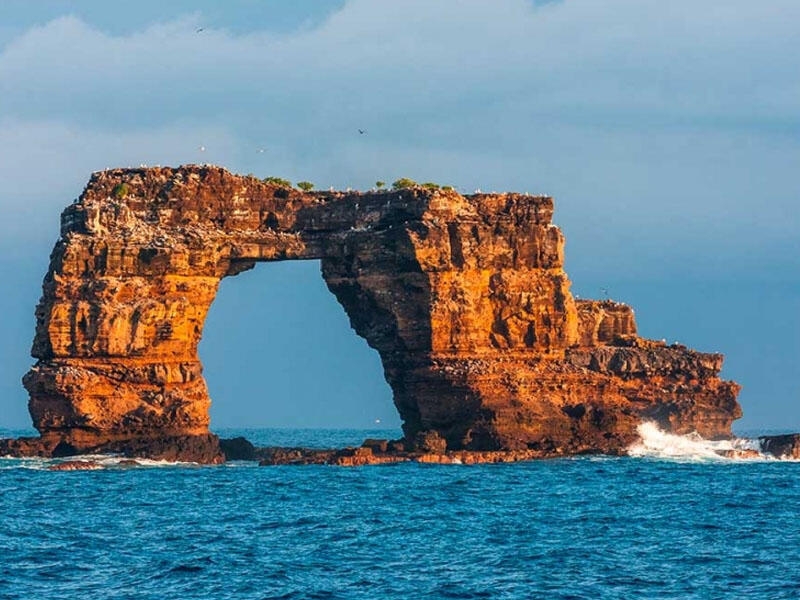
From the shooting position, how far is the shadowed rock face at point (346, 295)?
86438mm

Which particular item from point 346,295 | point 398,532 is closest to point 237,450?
point 346,295

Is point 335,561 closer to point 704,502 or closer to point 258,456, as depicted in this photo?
point 704,502

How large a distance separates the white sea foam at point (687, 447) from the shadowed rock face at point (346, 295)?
5232 millimetres

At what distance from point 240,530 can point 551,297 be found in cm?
3608

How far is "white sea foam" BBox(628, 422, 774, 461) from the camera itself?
320ft

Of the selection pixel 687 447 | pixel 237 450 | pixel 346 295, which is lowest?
pixel 237 450

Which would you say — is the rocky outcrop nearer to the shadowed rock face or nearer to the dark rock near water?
the shadowed rock face

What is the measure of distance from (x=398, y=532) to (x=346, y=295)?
36.1m

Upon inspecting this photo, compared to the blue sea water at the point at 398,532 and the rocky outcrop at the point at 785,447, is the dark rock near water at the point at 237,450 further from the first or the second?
the rocky outcrop at the point at 785,447

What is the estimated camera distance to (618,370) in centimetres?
10644

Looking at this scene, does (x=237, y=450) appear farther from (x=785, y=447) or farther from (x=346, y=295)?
(x=785, y=447)

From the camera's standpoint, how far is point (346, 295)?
9344 centimetres

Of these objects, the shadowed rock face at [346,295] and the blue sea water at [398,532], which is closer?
the blue sea water at [398,532]

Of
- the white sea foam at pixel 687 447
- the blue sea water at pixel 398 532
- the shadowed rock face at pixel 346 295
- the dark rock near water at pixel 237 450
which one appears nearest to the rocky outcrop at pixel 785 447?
the white sea foam at pixel 687 447
